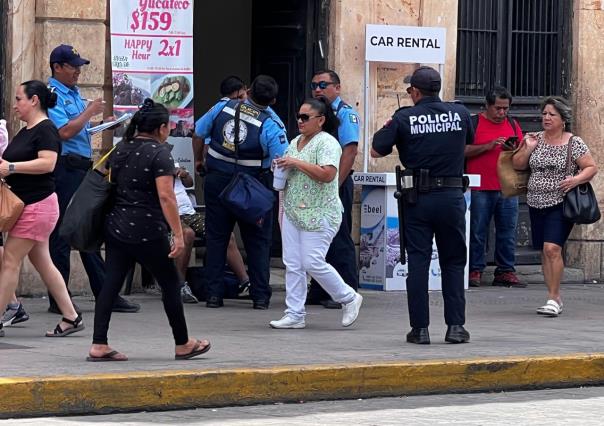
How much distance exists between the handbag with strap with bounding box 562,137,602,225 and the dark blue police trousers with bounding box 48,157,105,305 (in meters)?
3.71

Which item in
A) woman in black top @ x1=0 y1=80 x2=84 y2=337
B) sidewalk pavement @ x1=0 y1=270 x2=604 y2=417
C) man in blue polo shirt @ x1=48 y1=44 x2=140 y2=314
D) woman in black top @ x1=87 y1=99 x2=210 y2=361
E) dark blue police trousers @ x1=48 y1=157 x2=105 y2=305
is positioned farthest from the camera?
dark blue police trousers @ x1=48 y1=157 x2=105 y2=305

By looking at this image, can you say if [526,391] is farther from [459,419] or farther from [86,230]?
[86,230]

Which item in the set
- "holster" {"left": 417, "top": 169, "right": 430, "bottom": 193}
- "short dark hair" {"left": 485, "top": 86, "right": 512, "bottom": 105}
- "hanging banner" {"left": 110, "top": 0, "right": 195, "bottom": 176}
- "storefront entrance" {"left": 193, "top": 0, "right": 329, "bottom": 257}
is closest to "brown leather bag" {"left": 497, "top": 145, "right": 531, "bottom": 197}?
"short dark hair" {"left": 485, "top": 86, "right": 512, "bottom": 105}

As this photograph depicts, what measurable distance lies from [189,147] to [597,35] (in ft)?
15.3

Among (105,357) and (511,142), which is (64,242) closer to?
(105,357)

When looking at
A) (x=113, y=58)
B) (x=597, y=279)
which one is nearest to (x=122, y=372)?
(x=113, y=58)

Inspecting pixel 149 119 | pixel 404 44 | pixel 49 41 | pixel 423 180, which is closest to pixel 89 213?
pixel 149 119

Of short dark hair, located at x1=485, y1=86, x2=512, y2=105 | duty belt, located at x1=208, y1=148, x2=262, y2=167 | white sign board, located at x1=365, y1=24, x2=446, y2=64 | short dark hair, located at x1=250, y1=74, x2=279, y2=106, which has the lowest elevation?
duty belt, located at x1=208, y1=148, x2=262, y2=167

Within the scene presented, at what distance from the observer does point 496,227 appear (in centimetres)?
1439

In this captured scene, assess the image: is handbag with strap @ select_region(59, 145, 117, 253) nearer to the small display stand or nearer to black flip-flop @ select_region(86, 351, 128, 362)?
black flip-flop @ select_region(86, 351, 128, 362)

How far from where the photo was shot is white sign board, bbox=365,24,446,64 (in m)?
13.8

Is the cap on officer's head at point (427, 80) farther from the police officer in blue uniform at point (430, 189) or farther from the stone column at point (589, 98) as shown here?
the stone column at point (589, 98)

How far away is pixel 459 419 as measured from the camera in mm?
8141

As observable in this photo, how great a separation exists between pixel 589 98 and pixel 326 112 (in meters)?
5.07
